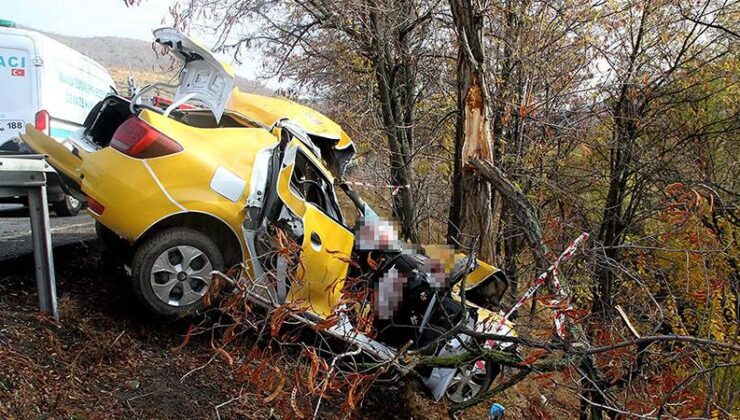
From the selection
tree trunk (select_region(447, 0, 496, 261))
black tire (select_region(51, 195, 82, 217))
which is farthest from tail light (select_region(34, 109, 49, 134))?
tree trunk (select_region(447, 0, 496, 261))

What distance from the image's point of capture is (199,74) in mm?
4906

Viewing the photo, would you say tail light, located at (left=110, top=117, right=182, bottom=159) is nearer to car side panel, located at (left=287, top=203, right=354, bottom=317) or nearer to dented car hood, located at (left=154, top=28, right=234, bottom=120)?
dented car hood, located at (left=154, top=28, right=234, bottom=120)

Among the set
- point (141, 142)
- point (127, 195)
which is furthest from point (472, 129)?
point (127, 195)

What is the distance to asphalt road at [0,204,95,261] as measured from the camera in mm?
5681

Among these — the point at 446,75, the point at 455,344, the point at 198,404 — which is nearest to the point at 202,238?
the point at 198,404

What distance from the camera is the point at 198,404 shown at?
12.7ft

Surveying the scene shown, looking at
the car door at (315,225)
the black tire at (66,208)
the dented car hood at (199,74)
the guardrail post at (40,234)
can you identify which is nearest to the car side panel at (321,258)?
the car door at (315,225)

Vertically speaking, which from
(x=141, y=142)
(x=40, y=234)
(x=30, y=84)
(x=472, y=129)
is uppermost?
(x=30, y=84)

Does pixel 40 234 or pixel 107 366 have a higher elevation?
pixel 40 234

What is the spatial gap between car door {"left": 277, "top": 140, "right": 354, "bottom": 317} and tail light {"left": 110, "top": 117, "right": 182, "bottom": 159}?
911 millimetres

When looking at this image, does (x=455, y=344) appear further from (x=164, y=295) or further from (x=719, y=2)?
(x=719, y=2)

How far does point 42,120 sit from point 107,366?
490 cm

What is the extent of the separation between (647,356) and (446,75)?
25.7 ft

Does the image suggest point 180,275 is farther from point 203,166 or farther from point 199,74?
point 199,74
